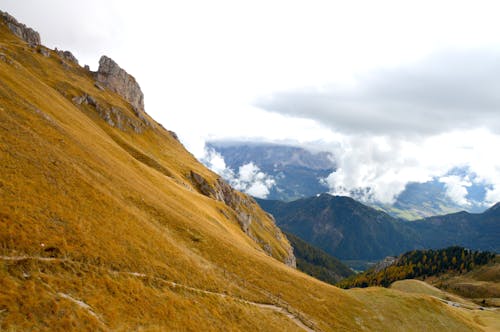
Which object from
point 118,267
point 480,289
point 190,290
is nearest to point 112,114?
point 190,290

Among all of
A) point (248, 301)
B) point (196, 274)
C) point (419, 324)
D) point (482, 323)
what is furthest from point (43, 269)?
point (482, 323)

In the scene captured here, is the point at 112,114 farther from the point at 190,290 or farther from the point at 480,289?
the point at 480,289

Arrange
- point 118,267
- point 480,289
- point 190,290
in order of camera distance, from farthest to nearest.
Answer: point 480,289 → point 190,290 → point 118,267

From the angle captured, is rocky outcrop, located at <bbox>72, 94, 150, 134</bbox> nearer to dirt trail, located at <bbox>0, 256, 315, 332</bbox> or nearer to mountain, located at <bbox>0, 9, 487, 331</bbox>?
mountain, located at <bbox>0, 9, 487, 331</bbox>

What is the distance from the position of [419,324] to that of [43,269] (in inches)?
2618

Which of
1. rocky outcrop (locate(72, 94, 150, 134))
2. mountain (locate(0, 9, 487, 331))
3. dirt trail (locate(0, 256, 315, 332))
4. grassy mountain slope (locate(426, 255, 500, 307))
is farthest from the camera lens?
grassy mountain slope (locate(426, 255, 500, 307))

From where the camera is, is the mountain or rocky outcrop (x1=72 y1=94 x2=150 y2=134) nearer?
the mountain

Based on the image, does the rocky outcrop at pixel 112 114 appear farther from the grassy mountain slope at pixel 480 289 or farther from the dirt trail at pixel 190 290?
the grassy mountain slope at pixel 480 289

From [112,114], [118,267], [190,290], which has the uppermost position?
[112,114]

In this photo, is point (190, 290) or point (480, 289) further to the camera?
point (480, 289)

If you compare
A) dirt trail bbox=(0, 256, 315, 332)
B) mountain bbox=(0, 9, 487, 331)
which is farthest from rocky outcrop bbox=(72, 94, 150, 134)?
dirt trail bbox=(0, 256, 315, 332)

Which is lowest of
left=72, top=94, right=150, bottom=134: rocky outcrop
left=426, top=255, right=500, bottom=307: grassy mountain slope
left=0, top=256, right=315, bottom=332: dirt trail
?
left=0, top=256, right=315, bottom=332: dirt trail

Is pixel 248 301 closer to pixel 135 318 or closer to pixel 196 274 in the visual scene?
pixel 196 274

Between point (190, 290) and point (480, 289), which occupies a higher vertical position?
point (480, 289)
